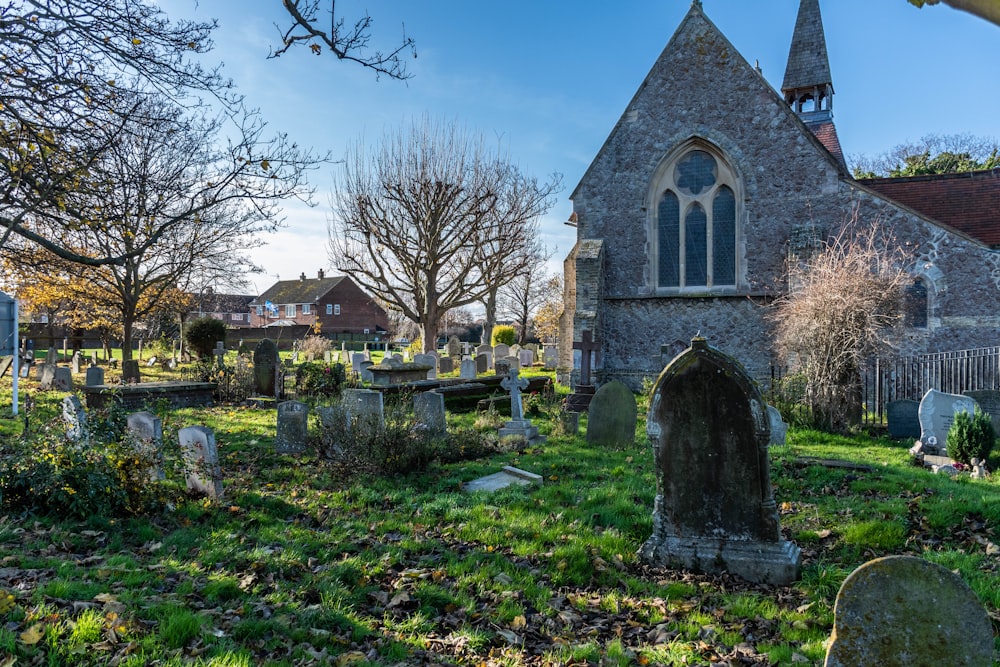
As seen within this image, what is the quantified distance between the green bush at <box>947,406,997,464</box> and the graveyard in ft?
2.40

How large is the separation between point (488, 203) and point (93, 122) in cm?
1756

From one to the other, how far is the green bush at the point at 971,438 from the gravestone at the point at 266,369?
13461mm

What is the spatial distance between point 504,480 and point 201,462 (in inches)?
129

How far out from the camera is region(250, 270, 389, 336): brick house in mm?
57000

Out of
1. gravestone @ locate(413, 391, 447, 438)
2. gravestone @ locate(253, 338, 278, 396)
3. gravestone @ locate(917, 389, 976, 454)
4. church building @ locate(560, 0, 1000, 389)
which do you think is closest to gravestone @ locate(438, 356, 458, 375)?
church building @ locate(560, 0, 1000, 389)

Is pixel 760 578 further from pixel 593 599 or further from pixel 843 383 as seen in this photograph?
pixel 843 383

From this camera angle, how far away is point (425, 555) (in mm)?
4953

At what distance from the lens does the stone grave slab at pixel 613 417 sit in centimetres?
934

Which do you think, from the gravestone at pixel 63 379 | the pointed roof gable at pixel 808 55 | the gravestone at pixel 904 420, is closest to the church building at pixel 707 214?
the gravestone at pixel 904 420

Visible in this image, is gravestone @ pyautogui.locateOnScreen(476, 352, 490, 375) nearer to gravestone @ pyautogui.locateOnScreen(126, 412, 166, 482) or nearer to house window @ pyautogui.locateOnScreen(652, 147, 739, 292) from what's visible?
house window @ pyautogui.locateOnScreen(652, 147, 739, 292)

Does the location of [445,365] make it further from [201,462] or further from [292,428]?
[201,462]

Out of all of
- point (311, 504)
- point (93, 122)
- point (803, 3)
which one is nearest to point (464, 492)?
point (311, 504)

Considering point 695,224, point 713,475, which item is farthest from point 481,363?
point 713,475

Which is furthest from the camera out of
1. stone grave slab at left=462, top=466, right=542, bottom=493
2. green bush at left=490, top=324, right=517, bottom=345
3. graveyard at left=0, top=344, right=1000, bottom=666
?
green bush at left=490, top=324, right=517, bottom=345
